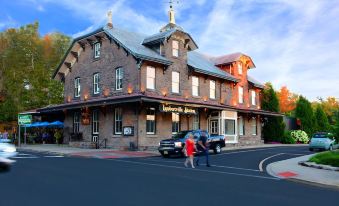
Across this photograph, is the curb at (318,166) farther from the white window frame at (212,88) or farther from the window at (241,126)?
the window at (241,126)

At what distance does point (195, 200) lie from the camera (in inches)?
355

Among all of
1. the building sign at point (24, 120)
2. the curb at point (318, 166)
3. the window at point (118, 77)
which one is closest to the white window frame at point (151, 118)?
the window at point (118, 77)

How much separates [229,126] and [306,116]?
1772cm

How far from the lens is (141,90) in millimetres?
29125

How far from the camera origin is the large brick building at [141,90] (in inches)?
1155

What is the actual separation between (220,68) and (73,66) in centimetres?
1611

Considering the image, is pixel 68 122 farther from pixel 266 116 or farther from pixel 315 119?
pixel 315 119

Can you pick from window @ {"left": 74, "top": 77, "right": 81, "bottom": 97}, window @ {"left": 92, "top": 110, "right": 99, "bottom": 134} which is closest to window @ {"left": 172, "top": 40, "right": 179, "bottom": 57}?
window @ {"left": 92, "top": 110, "right": 99, "bottom": 134}

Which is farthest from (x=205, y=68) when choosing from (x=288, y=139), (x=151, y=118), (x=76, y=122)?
(x=288, y=139)

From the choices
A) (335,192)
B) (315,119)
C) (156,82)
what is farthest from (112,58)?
(315,119)

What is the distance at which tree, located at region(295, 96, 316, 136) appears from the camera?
50000mm

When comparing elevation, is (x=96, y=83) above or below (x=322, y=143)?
above

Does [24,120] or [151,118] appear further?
→ [24,120]

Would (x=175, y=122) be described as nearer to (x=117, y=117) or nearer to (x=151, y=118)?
(x=151, y=118)
